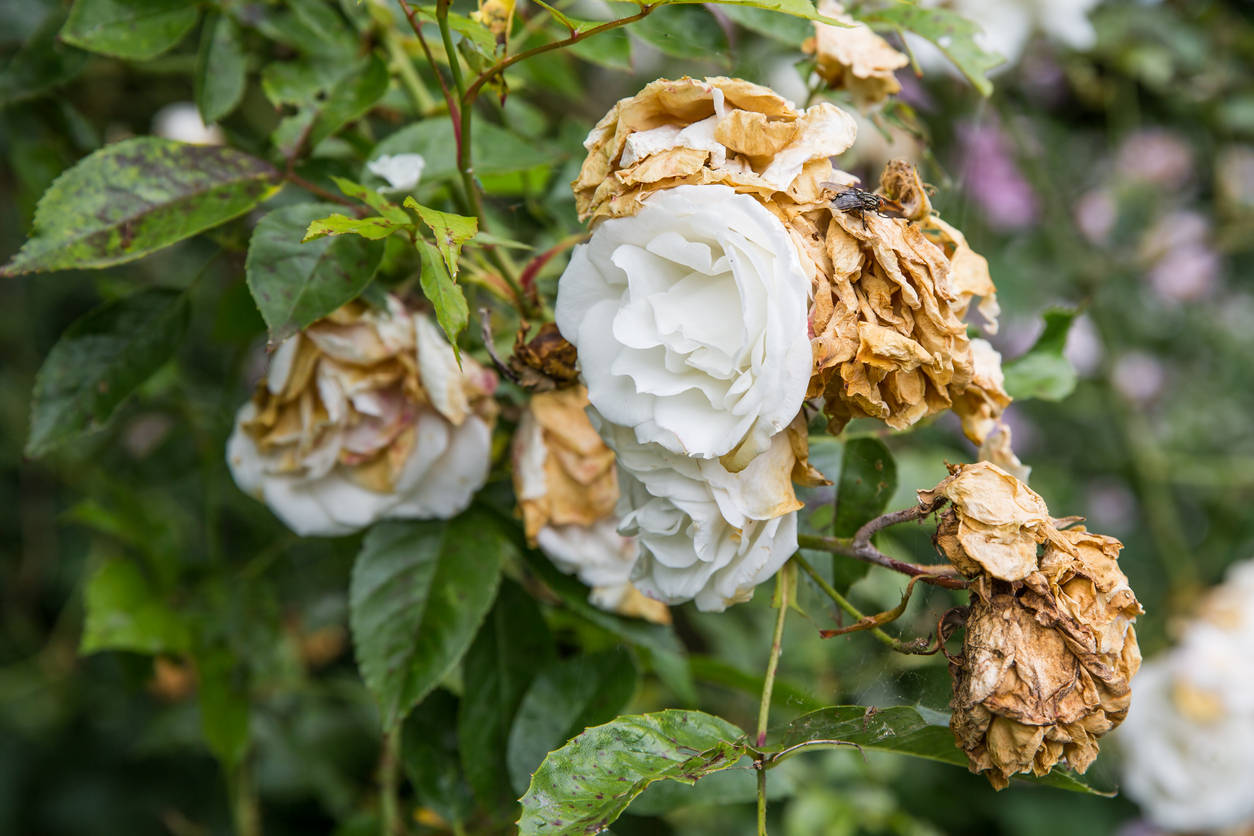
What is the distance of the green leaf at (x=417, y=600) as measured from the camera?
54 cm

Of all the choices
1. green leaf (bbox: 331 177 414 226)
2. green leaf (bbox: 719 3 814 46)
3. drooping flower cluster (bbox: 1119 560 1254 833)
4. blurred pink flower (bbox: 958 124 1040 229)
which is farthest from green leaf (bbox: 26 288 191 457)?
blurred pink flower (bbox: 958 124 1040 229)

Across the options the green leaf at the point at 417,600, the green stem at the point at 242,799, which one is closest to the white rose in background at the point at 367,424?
the green leaf at the point at 417,600

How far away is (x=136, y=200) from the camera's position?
1.71ft

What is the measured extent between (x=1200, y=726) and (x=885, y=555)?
105cm

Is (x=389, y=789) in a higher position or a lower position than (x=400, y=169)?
lower

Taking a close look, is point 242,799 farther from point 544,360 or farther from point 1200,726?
point 1200,726

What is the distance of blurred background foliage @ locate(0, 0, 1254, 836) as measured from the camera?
0.67 metres

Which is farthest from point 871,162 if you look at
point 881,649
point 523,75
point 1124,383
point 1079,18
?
point 1124,383

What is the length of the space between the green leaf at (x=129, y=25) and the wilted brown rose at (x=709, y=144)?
42cm

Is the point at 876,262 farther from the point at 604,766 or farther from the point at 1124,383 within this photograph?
the point at 1124,383

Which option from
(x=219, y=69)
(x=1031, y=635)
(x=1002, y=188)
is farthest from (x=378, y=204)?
(x=1002, y=188)

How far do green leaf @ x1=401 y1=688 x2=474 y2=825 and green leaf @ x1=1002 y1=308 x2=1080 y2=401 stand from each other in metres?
0.49

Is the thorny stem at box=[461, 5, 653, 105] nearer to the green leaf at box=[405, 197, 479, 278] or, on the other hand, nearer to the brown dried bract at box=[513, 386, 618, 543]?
the green leaf at box=[405, 197, 479, 278]

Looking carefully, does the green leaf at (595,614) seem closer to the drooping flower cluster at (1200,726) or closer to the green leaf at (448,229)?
the green leaf at (448,229)
